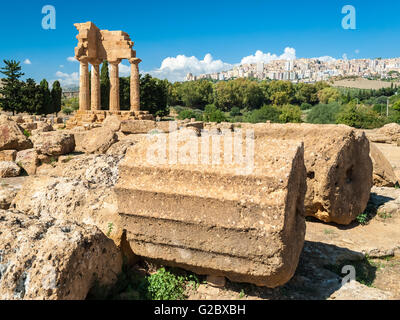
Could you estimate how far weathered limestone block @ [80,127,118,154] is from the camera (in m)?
8.22

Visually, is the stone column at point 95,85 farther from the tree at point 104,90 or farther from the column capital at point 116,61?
the tree at point 104,90

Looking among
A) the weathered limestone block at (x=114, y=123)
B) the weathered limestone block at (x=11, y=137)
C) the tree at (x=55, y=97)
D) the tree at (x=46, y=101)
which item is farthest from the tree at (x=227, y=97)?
the weathered limestone block at (x=11, y=137)

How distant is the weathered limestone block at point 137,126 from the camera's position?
11.8 m

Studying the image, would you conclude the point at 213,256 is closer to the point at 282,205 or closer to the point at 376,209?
the point at 282,205

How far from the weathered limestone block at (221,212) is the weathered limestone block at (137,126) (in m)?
8.82

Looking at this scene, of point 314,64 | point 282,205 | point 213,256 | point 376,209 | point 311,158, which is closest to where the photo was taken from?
point 282,205

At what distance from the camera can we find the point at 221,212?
2.63m

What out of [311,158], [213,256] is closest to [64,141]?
[311,158]

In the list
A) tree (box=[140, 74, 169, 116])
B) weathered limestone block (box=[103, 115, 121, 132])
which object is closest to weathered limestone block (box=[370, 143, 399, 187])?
weathered limestone block (box=[103, 115, 121, 132])

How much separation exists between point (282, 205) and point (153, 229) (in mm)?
1131

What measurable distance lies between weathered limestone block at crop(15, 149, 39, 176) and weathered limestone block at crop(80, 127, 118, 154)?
3.83 feet

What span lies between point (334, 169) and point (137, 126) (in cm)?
849

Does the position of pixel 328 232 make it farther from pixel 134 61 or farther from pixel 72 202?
pixel 134 61
